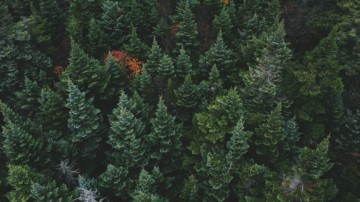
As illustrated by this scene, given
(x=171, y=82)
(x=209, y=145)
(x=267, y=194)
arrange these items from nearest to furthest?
(x=267, y=194) → (x=209, y=145) → (x=171, y=82)

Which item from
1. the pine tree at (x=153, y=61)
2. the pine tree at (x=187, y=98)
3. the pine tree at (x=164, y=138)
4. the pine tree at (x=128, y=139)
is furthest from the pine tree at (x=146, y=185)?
the pine tree at (x=153, y=61)

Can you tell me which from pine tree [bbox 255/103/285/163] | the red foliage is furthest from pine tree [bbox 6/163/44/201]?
pine tree [bbox 255/103/285/163]

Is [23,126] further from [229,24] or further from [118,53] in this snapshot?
[229,24]

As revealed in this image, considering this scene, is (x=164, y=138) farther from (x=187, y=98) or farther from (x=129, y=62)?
(x=129, y=62)

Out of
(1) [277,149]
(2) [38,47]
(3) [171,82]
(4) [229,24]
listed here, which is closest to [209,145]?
(1) [277,149]

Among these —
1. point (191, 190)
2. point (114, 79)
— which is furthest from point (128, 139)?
point (114, 79)

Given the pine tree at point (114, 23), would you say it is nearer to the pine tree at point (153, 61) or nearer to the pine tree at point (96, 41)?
the pine tree at point (96, 41)
